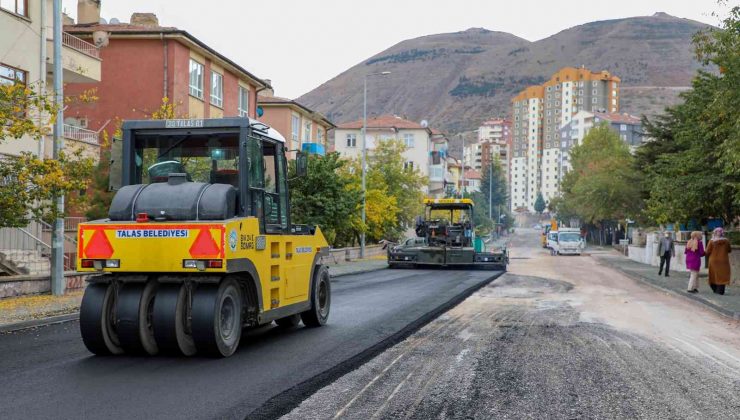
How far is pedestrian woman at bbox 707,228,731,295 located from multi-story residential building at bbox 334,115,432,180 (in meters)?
74.7

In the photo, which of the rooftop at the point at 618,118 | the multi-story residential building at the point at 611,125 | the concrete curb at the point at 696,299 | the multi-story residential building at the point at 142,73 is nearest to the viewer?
the concrete curb at the point at 696,299

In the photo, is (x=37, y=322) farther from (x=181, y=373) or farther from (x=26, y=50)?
(x=26, y=50)

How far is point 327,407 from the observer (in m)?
6.72

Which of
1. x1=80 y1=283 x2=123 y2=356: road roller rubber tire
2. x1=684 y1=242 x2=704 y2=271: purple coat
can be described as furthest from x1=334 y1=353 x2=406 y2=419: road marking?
x1=684 y1=242 x2=704 y2=271: purple coat

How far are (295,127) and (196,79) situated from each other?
20.0 metres

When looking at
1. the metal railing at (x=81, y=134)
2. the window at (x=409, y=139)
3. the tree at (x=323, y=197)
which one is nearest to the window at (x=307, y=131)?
the tree at (x=323, y=197)

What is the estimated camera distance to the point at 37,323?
12.9m

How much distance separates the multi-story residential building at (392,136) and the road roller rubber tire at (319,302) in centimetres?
8199

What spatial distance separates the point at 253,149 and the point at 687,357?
612 centimetres

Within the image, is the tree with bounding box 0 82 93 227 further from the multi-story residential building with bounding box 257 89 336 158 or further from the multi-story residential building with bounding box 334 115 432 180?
the multi-story residential building with bounding box 334 115 432 180

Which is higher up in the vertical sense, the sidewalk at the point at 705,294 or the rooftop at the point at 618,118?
the rooftop at the point at 618,118

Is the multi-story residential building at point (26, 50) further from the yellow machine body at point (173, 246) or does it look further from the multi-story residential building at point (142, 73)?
the yellow machine body at point (173, 246)

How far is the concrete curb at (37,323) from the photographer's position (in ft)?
39.8

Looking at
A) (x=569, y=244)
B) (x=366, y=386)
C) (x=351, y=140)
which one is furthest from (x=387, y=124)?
(x=366, y=386)
